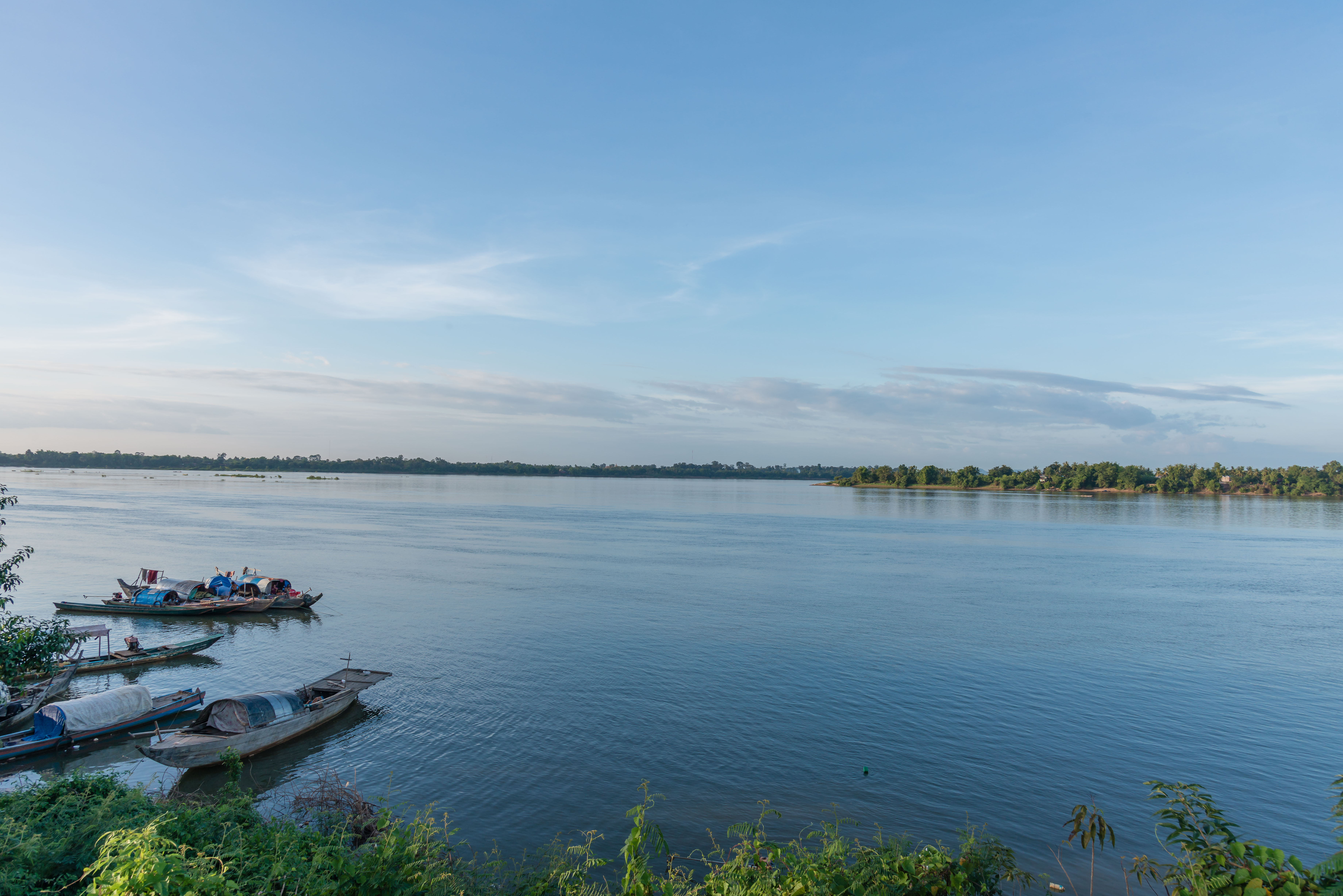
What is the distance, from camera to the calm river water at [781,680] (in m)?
20.2

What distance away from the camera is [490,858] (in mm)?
16281

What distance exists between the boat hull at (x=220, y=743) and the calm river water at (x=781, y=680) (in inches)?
19.6

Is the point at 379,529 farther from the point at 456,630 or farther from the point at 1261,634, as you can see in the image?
the point at 1261,634

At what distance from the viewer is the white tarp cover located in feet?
74.7

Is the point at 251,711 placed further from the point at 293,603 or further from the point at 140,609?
the point at 140,609

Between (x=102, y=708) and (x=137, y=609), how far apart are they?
25.1 m

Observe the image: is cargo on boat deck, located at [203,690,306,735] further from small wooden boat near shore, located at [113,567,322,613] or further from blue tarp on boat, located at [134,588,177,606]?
blue tarp on boat, located at [134,588,177,606]

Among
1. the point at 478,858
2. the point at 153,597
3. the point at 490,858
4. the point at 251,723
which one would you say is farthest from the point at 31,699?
the point at 490,858

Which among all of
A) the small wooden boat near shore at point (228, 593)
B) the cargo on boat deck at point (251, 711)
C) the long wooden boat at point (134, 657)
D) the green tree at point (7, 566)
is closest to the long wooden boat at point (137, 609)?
the small wooden boat near shore at point (228, 593)

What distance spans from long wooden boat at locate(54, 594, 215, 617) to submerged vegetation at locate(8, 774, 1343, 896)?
3189 centimetres

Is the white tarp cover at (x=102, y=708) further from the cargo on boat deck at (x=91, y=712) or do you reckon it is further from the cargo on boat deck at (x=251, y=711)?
the cargo on boat deck at (x=251, y=711)

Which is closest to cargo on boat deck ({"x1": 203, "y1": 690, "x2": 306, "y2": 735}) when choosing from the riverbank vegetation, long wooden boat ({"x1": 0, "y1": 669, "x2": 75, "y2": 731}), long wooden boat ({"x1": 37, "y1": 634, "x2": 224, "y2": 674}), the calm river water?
the calm river water

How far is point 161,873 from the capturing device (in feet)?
21.7

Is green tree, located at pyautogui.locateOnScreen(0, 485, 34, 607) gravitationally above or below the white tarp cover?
above
